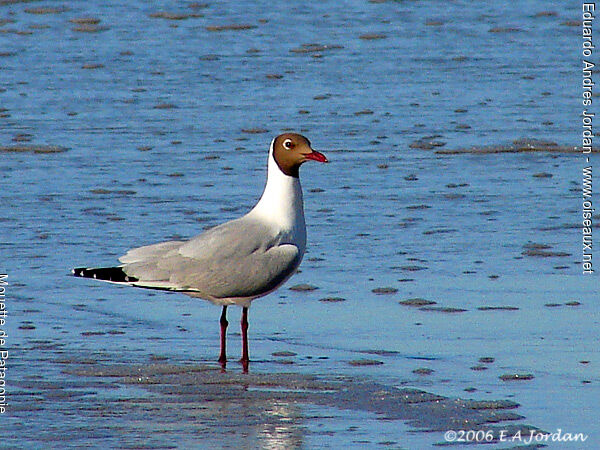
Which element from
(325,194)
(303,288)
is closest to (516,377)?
(303,288)

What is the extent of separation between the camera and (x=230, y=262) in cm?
669

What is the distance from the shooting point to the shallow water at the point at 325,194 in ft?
20.9

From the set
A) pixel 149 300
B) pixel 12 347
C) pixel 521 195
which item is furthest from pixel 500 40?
pixel 12 347

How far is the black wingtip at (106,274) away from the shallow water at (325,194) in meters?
0.31

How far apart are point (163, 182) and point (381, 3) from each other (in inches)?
356

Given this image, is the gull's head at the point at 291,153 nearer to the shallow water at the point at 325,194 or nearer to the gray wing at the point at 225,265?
the gray wing at the point at 225,265

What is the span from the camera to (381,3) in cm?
1855

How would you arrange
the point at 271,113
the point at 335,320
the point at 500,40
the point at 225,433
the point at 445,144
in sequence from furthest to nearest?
the point at 500,40, the point at 271,113, the point at 445,144, the point at 335,320, the point at 225,433

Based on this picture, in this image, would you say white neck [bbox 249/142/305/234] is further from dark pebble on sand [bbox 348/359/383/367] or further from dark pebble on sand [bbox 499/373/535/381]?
dark pebble on sand [bbox 499/373/535/381]

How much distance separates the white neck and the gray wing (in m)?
0.10

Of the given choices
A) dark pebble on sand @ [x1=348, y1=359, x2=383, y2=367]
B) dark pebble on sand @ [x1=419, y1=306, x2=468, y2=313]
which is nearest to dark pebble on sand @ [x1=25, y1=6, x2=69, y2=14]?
dark pebble on sand @ [x1=419, y1=306, x2=468, y2=313]

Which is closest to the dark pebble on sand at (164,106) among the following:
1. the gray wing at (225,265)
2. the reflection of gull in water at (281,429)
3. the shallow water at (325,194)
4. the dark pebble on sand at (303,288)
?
the shallow water at (325,194)

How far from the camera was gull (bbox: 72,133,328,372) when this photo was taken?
668cm

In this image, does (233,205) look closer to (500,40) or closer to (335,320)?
(335,320)
